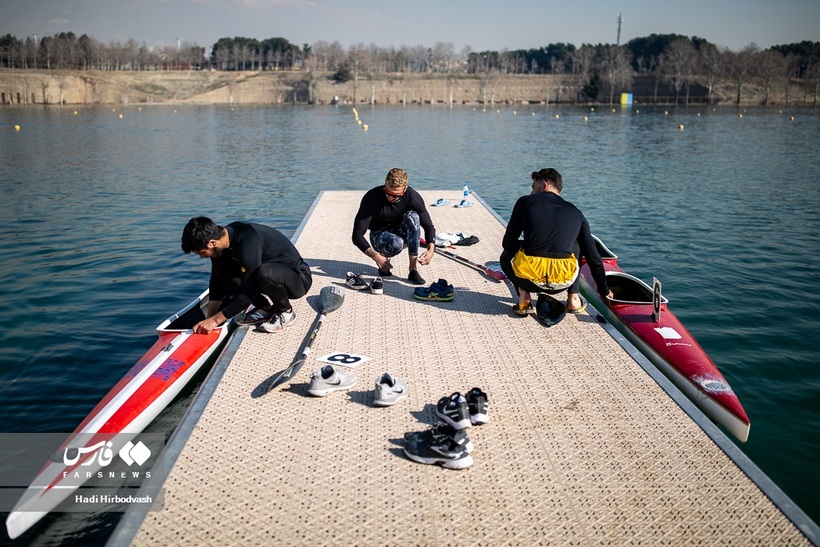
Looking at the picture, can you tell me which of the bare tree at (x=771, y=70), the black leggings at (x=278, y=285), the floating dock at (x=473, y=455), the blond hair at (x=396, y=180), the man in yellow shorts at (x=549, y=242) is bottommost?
the floating dock at (x=473, y=455)

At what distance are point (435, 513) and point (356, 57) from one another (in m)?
147

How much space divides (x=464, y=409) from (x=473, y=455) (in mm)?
466

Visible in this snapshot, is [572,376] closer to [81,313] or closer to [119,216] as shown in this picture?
[81,313]

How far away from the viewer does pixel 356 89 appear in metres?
134

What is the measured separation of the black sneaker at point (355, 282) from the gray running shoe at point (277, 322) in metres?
1.78

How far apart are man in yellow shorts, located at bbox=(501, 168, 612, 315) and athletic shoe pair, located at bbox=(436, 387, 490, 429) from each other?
277cm

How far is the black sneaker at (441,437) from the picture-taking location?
5.43 metres

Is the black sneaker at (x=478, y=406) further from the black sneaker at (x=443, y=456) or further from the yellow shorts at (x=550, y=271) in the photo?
the yellow shorts at (x=550, y=271)

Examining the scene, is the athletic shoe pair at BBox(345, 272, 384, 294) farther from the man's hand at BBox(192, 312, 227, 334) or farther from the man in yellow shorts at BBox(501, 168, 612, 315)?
the man's hand at BBox(192, 312, 227, 334)

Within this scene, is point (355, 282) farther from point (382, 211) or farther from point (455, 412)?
point (455, 412)

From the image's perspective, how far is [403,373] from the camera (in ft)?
23.2

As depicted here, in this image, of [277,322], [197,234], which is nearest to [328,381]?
[277,322]

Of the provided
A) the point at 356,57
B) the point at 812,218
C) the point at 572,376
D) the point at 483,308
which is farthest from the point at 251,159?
the point at 356,57

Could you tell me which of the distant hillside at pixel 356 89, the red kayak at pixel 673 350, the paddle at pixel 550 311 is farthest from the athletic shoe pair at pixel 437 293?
the distant hillside at pixel 356 89
